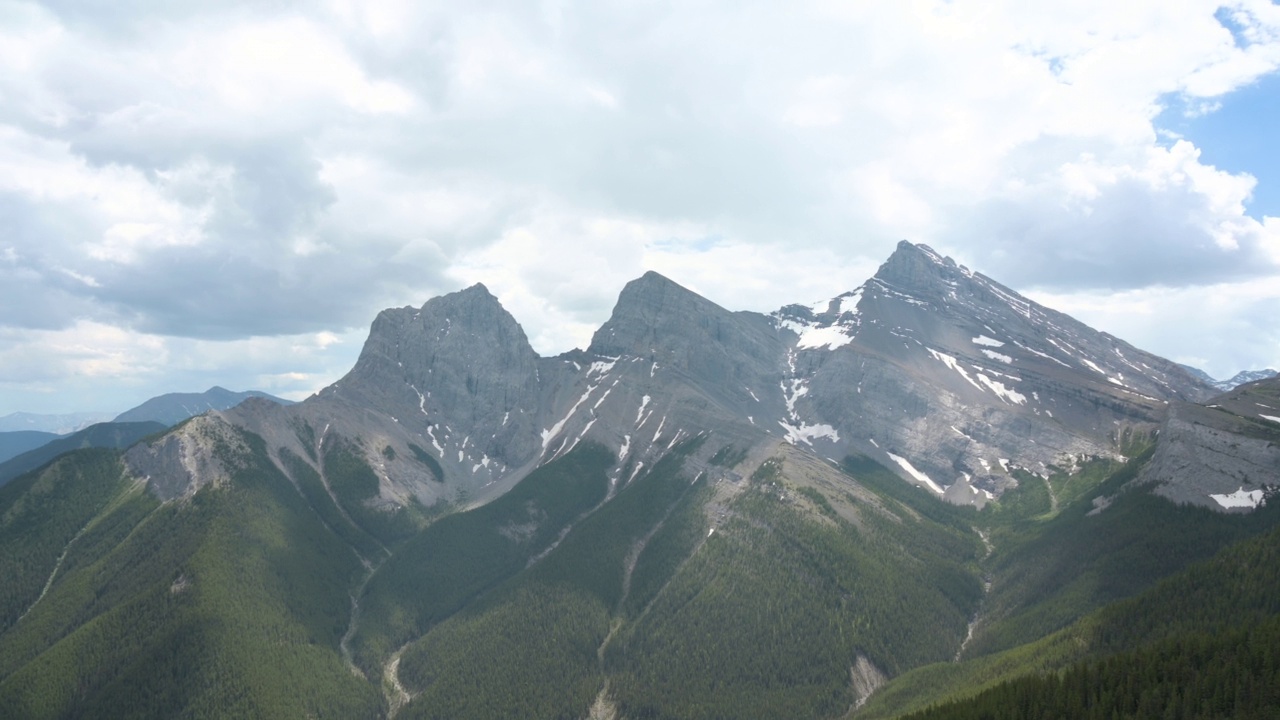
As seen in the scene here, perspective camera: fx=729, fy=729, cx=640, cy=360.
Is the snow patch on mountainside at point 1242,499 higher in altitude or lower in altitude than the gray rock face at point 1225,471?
lower

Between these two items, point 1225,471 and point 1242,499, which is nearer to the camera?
point 1242,499

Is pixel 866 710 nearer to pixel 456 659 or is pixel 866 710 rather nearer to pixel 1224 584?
pixel 1224 584

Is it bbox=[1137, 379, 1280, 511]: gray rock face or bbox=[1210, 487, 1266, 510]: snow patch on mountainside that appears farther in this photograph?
bbox=[1137, 379, 1280, 511]: gray rock face

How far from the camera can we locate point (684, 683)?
573 ft

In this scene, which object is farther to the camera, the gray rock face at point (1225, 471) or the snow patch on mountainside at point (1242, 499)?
the gray rock face at point (1225, 471)

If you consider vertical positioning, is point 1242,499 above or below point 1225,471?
below

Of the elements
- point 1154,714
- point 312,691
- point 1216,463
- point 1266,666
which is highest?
point 1216,463

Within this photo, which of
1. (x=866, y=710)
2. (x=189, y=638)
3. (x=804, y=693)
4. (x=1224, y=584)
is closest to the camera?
(x=1224, y=584)

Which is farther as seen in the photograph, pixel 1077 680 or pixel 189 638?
pixel 189 638

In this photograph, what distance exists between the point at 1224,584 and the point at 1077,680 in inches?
2041

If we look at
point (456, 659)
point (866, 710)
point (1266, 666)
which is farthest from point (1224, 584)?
point (456, 659)

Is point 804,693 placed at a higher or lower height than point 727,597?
lower

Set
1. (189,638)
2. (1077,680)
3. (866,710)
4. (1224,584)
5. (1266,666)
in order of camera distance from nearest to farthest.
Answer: (1266,666) < (1077,680) < (1224,584) < (866,710) < (189,638)

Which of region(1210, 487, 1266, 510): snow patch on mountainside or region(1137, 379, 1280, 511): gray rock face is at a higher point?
region(1137, 379, 1280, 511): gray rock face
